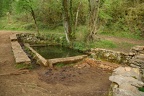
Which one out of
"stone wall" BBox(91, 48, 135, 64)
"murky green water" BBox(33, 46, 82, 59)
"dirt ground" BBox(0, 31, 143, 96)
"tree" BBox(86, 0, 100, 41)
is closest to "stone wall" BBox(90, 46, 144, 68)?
"stone wall" BBox(91, 48, 135, 64)

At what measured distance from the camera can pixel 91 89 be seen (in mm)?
5980

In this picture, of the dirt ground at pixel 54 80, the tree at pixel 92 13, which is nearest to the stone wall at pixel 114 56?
the dirt ground at pixel 54 80

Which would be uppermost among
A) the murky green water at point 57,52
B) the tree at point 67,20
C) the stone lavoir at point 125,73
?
the tree at point 67,20

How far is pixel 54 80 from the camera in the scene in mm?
6559

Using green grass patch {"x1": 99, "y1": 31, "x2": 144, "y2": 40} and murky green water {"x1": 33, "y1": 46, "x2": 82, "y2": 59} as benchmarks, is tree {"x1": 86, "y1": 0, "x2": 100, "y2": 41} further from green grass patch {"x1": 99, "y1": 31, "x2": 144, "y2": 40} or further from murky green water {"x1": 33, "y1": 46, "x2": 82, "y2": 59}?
green grass patch {"x1": 99, "y1": 31, "x2": 144, "y2": 40}

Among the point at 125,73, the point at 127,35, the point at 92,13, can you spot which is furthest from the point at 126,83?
the point at 127,35

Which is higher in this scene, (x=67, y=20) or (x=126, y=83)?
(x=67, y=20)

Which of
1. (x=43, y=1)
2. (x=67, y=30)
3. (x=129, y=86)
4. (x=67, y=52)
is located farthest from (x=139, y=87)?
(x=43, y=1)

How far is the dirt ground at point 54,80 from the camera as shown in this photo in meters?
5.57

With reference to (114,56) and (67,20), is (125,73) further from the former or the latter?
(67,20)

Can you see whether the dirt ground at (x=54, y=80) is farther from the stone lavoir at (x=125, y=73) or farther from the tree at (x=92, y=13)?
the tree at (x=92, y=13)

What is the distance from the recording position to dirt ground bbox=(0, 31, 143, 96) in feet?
18.3

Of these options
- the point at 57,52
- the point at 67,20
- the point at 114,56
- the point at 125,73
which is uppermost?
the point at 67,20

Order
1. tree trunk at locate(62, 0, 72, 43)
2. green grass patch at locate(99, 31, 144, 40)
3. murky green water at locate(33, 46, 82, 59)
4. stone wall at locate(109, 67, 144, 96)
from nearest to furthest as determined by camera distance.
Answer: stone wall at locate(109, 67, 144, 96) < murky green water at locate(33, 46, 82, 59) < tree trunk at locate(62, 0, 72, 43) < green grass patch at locate(99, 31, 144, 40)
